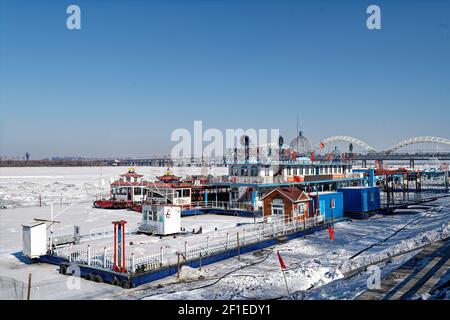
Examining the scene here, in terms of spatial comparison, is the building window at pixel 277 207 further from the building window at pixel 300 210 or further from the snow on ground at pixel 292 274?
the snow on ground at pixel 292 274

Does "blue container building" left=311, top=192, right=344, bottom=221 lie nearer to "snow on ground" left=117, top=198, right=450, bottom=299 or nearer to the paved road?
"snow on ground" left=117, top=198, right=450, bottom=299

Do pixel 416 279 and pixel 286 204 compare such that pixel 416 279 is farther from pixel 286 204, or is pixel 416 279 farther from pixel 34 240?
pixel 34 240

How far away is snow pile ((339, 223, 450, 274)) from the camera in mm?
16328

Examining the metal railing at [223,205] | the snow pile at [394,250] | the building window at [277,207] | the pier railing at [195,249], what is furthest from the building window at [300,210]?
the snow pile at [394,250]

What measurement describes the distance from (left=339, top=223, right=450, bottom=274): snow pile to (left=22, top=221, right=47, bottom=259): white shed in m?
13.3

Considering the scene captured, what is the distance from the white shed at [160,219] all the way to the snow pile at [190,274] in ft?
21.5

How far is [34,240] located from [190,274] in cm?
752

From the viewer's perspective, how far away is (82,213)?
3394cm

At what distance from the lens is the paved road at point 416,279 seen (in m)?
11.5

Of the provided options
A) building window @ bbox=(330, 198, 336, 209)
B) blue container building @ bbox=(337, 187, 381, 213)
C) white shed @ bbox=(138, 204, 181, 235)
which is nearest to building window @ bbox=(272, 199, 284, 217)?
building window @ bbox=(330, 198, 336, 209)

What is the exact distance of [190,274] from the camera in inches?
603

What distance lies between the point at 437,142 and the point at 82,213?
628 feet

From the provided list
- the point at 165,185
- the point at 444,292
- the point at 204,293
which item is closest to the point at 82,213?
the point at 165,185

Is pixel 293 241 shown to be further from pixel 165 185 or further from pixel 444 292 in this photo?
pixel 165 185
